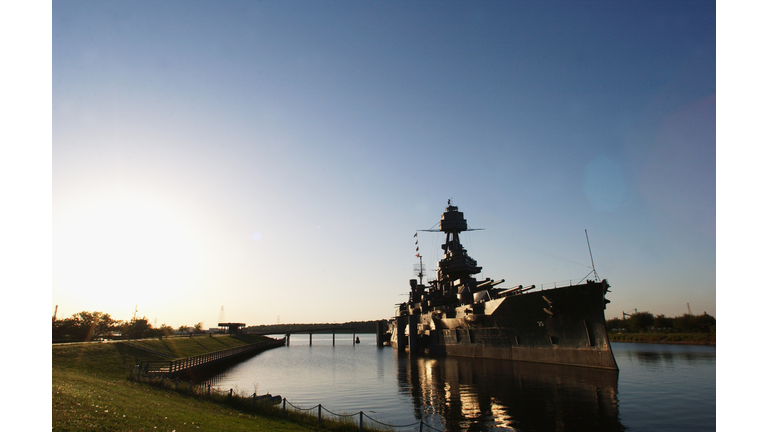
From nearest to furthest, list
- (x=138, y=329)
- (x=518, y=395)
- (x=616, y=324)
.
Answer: (x=518, y=395) → (x=138, y=329) → (x=616, y=324)

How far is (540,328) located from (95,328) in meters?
78.8

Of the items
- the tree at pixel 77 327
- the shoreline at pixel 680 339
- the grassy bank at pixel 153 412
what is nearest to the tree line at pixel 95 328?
the tree at pixel 77 327

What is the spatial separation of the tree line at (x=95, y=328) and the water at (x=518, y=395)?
38138mm

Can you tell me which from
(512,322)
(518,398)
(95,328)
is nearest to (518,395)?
(518,398)

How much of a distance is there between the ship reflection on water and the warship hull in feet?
5.16

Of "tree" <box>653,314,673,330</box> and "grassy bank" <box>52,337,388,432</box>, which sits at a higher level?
"grassy bank" <box>52,337,388,432</box>

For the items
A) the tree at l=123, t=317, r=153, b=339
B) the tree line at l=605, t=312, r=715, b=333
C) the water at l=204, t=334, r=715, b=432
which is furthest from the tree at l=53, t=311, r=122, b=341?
the tree line at l=605, t=312, r=715, b=333

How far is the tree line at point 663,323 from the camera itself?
88.1 m

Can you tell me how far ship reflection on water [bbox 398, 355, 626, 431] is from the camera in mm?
18391

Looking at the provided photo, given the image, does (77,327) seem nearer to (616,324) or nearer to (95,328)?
(95,328)

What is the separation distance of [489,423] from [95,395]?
19.1 m

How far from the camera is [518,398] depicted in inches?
930

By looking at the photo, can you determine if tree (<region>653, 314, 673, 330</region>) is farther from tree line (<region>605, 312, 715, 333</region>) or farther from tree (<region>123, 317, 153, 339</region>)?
tree (<region>123, 317, 153, 339</region>)

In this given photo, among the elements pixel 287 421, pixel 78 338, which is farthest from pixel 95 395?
pixel 78 338
